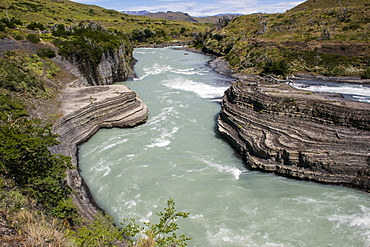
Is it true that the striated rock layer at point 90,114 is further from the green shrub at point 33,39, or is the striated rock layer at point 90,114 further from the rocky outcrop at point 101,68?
the green shrub at point 33,39

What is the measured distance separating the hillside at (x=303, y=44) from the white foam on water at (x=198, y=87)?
38.1ft

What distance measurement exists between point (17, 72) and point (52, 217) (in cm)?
1812

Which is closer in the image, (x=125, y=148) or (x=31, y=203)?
(x=31, y=203)

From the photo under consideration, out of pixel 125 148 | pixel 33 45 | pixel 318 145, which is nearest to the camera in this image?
pixel 318 145

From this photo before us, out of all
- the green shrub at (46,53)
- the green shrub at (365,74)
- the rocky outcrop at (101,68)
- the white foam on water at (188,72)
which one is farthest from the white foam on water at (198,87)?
the green shrub at (365,74)

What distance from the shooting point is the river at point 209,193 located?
38.1ft

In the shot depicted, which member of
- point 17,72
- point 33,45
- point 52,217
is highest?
point 33,45

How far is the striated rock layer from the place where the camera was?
18516mm

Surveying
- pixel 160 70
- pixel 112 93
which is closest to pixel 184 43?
pixel 160 70

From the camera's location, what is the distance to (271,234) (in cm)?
1148

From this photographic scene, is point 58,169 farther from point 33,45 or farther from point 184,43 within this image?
point 184,43

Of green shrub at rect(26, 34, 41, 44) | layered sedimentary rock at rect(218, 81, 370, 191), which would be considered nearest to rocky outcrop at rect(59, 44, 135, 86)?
green shrub at rect(26, 34, 41, 44)

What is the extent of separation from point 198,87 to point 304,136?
72.0 ft

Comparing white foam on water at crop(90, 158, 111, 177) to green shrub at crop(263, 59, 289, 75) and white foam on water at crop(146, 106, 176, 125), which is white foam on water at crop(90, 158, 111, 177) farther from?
green shrub at crop(263, 59, 289, 75)
